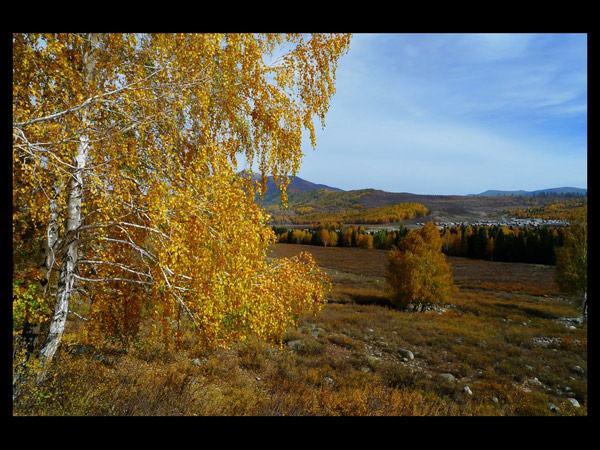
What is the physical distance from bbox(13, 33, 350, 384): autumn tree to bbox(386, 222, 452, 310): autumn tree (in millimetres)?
23239

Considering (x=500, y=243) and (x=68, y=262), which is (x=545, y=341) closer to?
(x=68, y=262)

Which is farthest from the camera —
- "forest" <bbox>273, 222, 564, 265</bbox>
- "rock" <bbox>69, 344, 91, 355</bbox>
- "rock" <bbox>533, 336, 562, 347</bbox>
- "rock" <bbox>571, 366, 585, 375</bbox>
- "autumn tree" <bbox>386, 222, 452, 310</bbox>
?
"forest" <bbox>273, 222, 564, 265</bbox>

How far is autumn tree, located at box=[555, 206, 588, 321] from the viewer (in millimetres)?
23922

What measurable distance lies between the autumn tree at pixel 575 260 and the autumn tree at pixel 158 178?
3094 centimetres

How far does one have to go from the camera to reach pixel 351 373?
32.2 ft

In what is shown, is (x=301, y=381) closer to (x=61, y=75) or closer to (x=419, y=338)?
(x=61, y=75)

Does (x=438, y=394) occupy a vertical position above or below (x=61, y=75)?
below

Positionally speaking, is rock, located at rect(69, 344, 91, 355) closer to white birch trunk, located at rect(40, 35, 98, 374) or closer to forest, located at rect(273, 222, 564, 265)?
white birch trunk, located at rect(40, 35, 98, 374)

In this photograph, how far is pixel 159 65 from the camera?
430 centimetres

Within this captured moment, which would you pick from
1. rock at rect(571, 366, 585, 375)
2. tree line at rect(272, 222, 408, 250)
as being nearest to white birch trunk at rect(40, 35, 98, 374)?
rock at rect(571, 366, 585, 375)

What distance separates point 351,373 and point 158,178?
9.27m

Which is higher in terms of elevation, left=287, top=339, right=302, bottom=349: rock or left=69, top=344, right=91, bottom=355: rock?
left=69, top=344, right=91, bottom=355: rock
